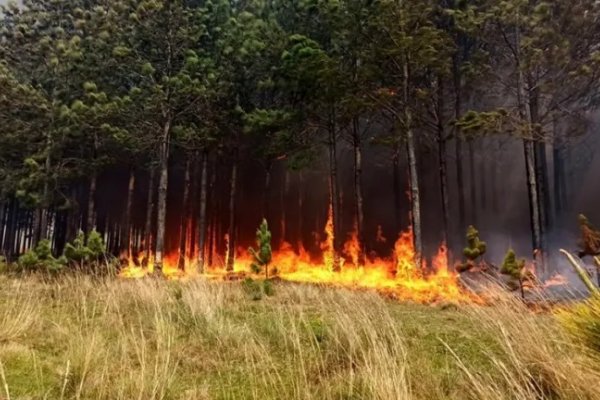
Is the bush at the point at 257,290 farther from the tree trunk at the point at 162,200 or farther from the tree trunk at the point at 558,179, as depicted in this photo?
the tree trunk at the point at 558,179

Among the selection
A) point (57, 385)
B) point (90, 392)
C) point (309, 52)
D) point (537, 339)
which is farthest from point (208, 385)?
point (309, 52)

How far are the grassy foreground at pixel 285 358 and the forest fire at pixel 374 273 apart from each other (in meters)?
5.50

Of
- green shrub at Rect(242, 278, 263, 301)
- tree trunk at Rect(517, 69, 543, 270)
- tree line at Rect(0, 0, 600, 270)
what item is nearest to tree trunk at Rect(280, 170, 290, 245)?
tree line at Rect(0, 0, 600, 270)

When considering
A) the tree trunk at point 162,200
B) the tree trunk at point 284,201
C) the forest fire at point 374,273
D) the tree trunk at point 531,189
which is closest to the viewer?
the forest fire at point 374,273

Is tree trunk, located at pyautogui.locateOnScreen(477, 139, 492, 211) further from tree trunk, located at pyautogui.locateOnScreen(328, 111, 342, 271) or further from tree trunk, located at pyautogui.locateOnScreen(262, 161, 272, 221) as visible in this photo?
tree trunk, located at pyautogui.locateOnScreen(262, 161, 272, 221)

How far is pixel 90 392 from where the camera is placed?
4.55 metres

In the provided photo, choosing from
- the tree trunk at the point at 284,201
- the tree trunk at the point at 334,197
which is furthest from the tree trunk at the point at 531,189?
the tree trunk at the point at 284,201

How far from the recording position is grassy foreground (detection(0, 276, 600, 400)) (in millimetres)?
3857

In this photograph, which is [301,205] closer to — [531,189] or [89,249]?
[531,189]

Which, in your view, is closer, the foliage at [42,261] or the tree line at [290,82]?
the foliage at [42,261]

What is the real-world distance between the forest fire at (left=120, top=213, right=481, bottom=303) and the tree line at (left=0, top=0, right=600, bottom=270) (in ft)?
4.53

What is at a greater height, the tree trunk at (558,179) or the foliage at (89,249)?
the tree trunk at (558,179)

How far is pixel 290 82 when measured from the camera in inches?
960

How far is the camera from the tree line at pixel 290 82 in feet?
65.7
